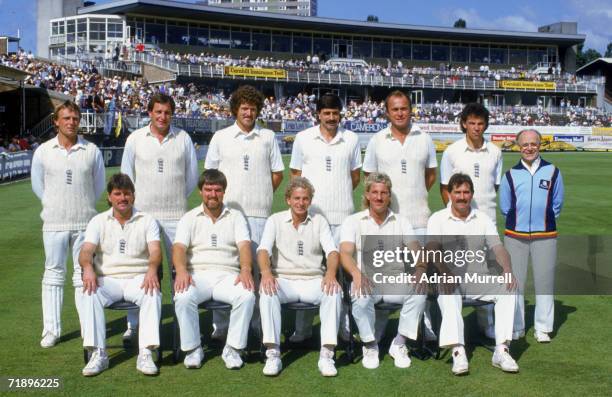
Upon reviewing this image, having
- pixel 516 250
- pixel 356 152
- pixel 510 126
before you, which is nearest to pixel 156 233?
pixel 356 152

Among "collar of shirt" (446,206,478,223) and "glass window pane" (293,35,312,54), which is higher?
"glass window pane" (293,35,312,54)

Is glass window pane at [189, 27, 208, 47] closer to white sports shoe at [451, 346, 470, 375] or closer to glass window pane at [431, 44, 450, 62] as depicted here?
glass window pane at [431, 44, 450, 62]

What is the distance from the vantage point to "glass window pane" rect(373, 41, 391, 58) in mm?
72688

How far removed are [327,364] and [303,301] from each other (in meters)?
0.58

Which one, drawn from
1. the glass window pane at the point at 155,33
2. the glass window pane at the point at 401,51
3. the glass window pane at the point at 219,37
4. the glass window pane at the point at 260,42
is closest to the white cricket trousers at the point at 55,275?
the glass window pane at the point at 155,33

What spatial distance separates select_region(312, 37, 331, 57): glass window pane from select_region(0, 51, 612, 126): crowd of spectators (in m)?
2.62

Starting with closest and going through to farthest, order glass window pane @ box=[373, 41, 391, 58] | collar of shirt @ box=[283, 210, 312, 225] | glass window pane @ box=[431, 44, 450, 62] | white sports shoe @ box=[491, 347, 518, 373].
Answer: white sports shoe @ box=[491, 347, 518, 373] → collar of shirt @ box=[283, 210, 312, 225] → glass window pane @ box=[373, 41, 391, 58] → glass window pane @ box=[431, 44, 450, 62]

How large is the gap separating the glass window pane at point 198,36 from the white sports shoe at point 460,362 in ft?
200

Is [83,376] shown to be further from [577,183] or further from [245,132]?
[577,183]

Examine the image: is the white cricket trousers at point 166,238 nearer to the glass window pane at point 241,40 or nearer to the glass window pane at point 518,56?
the glass window pane at point 241,40

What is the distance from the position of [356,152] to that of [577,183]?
62.4 ft

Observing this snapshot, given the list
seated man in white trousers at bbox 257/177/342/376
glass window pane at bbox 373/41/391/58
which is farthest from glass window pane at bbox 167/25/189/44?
seated man in white trousers at bbox 257/177/342/376

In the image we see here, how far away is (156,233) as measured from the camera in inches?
241

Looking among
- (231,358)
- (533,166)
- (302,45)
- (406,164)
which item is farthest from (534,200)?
(302,45)
